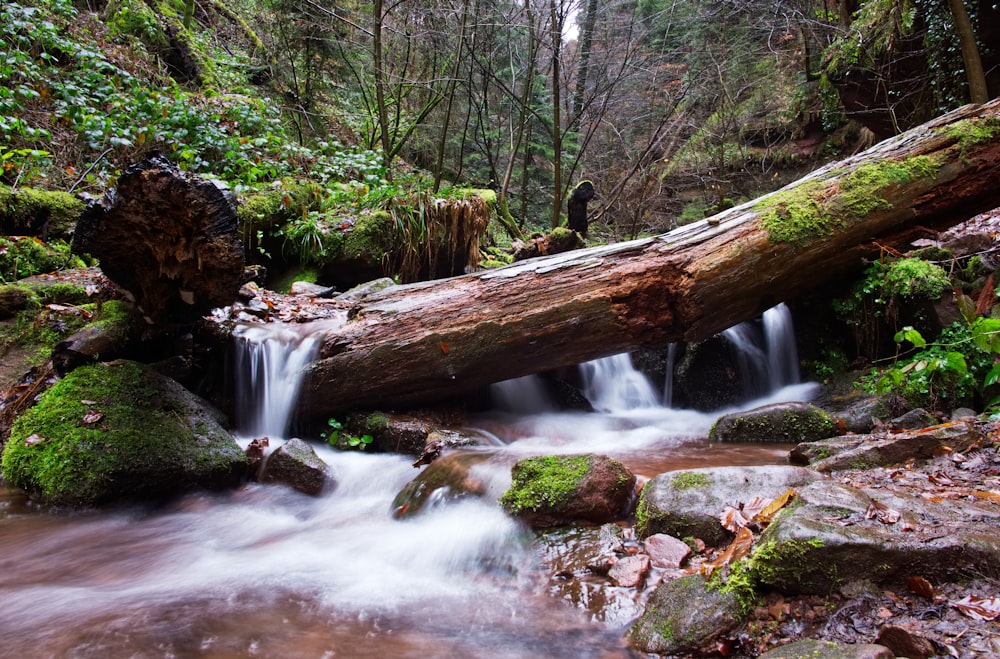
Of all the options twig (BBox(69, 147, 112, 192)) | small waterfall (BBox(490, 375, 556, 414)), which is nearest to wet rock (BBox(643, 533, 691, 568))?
small waterfall (BBox(490, 375, 556, 414))

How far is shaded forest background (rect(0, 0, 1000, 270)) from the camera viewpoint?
706cm

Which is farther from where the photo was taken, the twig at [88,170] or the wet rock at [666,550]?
the twig at [88,170]

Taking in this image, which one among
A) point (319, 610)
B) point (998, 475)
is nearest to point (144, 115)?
point (319, 610)

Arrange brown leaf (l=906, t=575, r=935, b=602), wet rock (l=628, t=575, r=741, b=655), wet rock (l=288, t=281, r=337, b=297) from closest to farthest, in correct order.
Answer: brown leaf (l=906, t=575, r=935, b=602) → wet rock (l=628, t=575, r=741, b=655) → wet rock (l=288, t=281, r=337, b=297)

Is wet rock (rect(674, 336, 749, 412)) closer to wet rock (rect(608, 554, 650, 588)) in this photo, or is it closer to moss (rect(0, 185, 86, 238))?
wet rock (rect(608, 554, 650, 588))

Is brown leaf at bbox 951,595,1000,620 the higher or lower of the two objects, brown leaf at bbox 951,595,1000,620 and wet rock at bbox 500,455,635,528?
the lower

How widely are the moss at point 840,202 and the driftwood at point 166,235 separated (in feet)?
13.7

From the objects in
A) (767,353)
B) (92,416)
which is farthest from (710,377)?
(92,416)

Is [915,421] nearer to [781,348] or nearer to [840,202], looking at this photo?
[840,202]

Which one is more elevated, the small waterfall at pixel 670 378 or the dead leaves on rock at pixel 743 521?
the small waterfall at pixel 670 378

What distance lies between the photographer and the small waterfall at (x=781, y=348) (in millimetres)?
6195

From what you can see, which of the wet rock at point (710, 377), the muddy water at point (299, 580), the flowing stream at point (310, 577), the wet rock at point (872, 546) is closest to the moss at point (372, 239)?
the flowing stream at point (310, 577)

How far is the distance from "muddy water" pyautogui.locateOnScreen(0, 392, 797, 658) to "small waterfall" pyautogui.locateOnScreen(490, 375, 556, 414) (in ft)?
5.68

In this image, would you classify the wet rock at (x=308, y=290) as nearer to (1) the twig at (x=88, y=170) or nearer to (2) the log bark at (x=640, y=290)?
(2) the log bark at (x=640, y=290)
